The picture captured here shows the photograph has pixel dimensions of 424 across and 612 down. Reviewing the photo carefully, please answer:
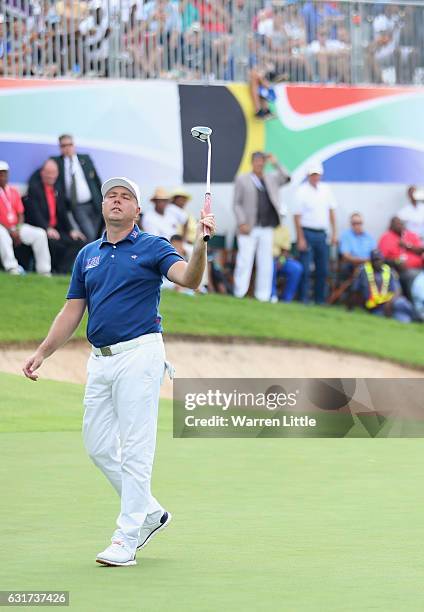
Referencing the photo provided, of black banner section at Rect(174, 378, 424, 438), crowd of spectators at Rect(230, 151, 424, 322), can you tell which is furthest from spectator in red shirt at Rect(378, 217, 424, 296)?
black banner section at Rect(174, 378, 424, 438)

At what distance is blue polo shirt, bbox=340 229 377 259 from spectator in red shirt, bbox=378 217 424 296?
30 centimetres

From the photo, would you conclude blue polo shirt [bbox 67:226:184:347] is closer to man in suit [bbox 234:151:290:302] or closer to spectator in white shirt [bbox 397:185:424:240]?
man in suit [bbox 234:151:290:302]

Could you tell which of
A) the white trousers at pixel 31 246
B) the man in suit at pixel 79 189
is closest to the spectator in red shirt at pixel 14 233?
the white trousers at pixel 31 246

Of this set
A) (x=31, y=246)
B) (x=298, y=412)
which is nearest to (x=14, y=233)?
(x=31, y=246)

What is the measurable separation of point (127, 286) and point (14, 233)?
571 inches

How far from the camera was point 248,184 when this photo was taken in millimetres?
23812

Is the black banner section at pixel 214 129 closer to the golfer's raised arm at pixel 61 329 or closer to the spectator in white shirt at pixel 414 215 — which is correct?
the spectator in white shirt at pixel 414 215

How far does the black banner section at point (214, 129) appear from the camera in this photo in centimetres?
2488

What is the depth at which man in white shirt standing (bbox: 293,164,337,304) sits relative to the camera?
2464cm

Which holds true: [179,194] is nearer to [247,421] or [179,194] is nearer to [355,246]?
[355,246]

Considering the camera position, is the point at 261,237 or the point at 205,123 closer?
the point at 261,237

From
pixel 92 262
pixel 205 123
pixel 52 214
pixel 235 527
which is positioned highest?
pixel 92 262

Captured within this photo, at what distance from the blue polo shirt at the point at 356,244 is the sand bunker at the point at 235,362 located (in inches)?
78.9

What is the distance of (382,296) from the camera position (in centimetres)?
2514
